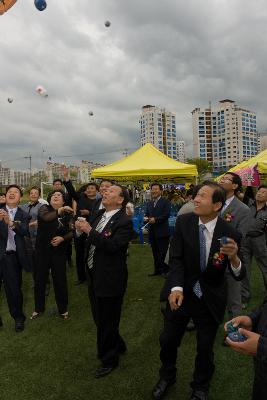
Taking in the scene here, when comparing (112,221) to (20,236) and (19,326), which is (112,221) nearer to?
(20,236)

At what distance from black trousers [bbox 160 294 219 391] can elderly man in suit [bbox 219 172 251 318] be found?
44.1 inches

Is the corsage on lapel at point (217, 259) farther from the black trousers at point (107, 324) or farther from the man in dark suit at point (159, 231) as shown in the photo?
the man in dark suit at point (159, 231)

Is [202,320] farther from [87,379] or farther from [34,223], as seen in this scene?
[34,223]

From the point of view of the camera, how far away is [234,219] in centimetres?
392

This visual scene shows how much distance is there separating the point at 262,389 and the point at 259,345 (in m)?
0.33

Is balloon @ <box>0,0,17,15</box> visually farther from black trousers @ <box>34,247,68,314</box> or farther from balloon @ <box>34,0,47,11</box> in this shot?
black trousers @ <box>34,247,68,314</box>

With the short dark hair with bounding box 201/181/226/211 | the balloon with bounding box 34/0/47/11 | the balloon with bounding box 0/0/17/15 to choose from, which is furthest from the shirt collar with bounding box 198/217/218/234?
the balloon with bounding box 0/0/17/15

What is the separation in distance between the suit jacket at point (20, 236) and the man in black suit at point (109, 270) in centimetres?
147

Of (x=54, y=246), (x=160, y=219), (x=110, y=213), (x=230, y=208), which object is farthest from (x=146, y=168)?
(x=110, y=213)

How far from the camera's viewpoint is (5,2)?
5480 millimetres

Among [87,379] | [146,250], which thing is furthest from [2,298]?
[146,250]

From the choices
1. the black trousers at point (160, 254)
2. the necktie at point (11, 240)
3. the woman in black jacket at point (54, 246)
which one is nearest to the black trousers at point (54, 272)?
the woman in black jacket at point (54, 246)

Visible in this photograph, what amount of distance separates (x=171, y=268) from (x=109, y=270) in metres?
0.73

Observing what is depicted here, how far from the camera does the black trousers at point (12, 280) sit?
4352 mm
